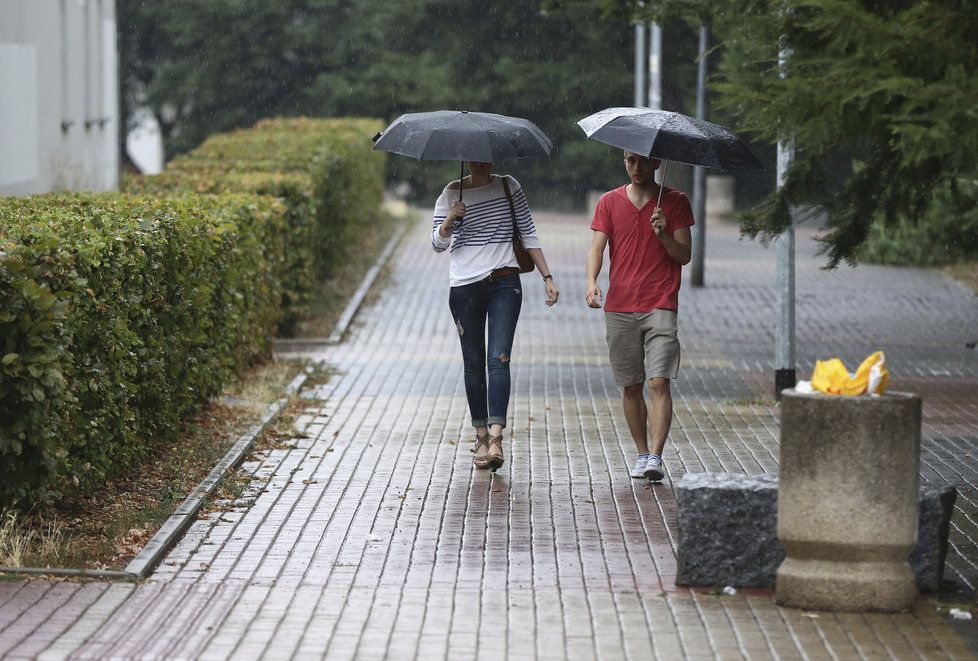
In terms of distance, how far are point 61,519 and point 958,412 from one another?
6828 mm

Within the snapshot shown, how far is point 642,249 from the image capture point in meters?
8.95

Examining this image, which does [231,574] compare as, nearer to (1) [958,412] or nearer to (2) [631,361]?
(2) [631,361]

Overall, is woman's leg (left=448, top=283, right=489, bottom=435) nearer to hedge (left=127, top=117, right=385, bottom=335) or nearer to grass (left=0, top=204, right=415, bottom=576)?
grass (left=0, top=204, right=415, bottom=576)

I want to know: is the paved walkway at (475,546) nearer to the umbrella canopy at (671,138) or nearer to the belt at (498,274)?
the belt at (498,274)

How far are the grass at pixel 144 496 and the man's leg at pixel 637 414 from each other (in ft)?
7.10

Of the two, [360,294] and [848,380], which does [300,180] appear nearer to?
[360,294]

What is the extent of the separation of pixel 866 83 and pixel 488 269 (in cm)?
357

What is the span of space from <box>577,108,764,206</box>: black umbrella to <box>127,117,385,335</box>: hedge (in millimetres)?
6491

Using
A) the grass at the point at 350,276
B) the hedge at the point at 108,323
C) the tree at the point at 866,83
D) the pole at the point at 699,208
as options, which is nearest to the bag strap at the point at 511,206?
the hedge at the point at 108,323

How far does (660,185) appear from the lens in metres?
8.95

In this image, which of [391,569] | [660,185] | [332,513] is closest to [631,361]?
[660,185]

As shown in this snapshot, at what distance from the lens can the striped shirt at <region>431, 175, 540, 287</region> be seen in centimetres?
920

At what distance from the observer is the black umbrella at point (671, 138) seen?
8594 mm

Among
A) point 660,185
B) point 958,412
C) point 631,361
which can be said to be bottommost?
point 958,412
